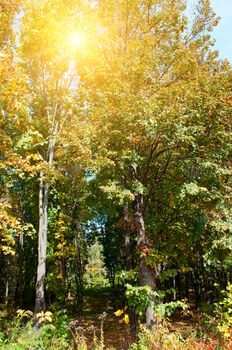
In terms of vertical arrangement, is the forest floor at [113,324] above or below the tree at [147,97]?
below

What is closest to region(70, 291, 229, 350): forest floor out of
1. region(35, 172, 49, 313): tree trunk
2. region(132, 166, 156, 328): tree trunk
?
region(132, 166, 156, 328): tree trunk

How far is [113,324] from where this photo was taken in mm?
17500

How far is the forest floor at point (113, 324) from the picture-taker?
8859mm

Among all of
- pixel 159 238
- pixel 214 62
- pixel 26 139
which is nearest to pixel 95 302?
pixel 159 238

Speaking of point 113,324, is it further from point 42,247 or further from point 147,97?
point 147,97

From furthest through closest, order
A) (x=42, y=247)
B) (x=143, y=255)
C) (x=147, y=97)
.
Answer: (x=42, y=247) < (x=147, y=97) < (x=143, y=255)

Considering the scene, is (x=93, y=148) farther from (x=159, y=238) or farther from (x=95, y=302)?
(x=95, y=302)

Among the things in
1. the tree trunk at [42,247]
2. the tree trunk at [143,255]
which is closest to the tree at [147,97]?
the tree trunk at [143,255]

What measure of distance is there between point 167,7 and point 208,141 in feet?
19.7

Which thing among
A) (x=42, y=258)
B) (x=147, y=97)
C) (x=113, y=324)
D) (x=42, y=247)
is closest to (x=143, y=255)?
(x=42, y=258)

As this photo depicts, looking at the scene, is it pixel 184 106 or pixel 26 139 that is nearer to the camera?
pixel 184 106

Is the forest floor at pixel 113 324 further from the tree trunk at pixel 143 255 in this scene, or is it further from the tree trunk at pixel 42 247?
the tree trunk at pixel 42 247

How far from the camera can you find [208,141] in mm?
9156

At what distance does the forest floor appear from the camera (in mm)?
8859
